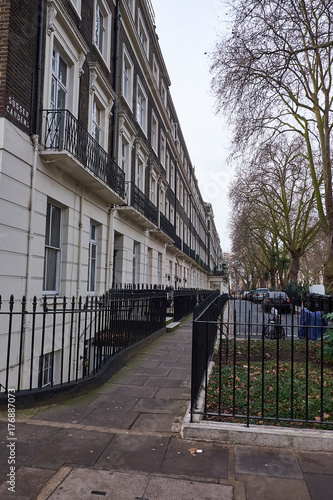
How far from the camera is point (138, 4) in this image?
16734 mm

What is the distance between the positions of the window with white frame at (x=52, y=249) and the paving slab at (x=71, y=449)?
4862mm

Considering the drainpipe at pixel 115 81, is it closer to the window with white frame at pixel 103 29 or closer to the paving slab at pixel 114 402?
the window with white frame at pixel 103 29

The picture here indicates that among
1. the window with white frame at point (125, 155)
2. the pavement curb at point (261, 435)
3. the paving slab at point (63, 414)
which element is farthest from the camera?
the window with white frame at point (125, 155)

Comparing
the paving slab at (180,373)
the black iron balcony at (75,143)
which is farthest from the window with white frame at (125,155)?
the paving slab at (180,373)

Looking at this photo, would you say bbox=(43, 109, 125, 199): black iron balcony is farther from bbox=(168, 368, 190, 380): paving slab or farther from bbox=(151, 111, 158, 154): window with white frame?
bbox=(151, 111, 158, 154): window with white frame

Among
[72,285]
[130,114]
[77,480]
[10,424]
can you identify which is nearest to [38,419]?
[10,424]

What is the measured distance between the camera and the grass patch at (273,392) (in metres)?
4.07

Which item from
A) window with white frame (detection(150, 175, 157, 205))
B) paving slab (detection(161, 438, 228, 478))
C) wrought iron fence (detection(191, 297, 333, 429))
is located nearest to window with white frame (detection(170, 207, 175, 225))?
window with white frame (detection(150, 175, 157, 205))

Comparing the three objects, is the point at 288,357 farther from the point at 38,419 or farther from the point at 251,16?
the point at 251,16

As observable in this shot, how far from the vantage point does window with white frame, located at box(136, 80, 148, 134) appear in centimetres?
1704

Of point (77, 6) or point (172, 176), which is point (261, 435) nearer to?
point (77, 6)

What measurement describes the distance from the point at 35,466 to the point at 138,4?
18.4 meters

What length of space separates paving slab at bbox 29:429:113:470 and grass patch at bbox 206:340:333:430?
1200 millimetres

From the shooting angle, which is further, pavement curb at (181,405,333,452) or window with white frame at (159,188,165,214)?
window with white frame at (159,188,165,214)
